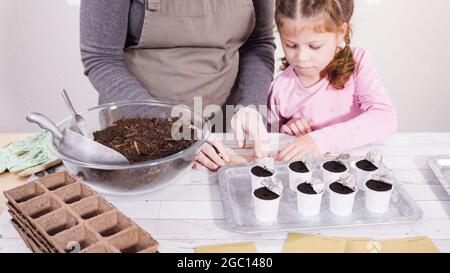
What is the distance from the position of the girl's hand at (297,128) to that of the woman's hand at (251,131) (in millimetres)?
208

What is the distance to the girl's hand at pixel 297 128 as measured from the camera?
5.40 ft

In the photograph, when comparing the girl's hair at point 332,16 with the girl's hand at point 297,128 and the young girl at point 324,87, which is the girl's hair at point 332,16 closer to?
the young girl at point 324,87

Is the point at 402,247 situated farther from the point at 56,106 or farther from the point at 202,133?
the point at 56,106

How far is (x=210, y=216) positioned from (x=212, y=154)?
9.7 inches

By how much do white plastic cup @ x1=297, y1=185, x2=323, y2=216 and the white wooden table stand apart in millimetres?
56

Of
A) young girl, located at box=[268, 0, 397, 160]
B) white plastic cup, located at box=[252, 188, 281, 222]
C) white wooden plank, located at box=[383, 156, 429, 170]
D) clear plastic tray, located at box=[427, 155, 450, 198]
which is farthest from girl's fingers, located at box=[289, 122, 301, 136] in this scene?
white plastic cup, located at box=[252, 188, 281, 222]

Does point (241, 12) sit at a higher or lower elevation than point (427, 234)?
higher

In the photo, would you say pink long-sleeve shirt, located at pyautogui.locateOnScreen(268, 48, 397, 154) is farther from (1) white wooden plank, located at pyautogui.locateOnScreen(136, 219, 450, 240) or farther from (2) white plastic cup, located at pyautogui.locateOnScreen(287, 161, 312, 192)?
(1) white wooden plank, located at pyautogui.locateOnScreen(136, 219, 450, 240)

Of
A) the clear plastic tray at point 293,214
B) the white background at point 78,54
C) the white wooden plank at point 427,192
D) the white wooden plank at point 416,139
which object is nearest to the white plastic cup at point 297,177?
the clear plastic tray at point 293,214

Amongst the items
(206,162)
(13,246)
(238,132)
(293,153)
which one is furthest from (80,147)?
(293,153)

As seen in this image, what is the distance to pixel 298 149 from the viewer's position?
4.64ft

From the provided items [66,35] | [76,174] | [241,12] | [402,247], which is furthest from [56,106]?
[402,247]

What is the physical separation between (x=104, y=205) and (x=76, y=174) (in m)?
0.12
